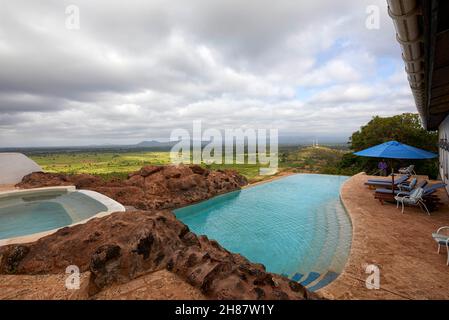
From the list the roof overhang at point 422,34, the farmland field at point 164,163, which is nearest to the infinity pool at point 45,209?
the farmland field at point 164,163

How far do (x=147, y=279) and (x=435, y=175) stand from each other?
2073 cm

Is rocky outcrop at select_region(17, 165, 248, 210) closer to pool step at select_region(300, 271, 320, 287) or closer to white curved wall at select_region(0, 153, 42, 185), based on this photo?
white curved wall at select_region(0, 153, 42, 185)

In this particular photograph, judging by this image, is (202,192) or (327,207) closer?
(327,207)

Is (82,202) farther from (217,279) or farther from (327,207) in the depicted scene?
(327,207)

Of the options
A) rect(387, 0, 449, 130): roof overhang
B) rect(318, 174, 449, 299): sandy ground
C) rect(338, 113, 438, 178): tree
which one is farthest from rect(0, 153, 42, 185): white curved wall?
rect(338, 113, 438, 178): tree

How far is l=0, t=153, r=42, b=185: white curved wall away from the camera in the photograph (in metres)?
13.5

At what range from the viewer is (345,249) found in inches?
197

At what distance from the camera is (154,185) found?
41.9 ft

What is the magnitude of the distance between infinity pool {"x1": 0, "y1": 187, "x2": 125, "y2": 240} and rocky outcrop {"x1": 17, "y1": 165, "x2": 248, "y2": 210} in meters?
1.54

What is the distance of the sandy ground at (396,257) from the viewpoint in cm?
311

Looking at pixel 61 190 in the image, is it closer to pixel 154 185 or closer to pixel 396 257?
pixel 154 185

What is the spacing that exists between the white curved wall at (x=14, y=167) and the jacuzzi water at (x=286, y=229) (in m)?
12.0
